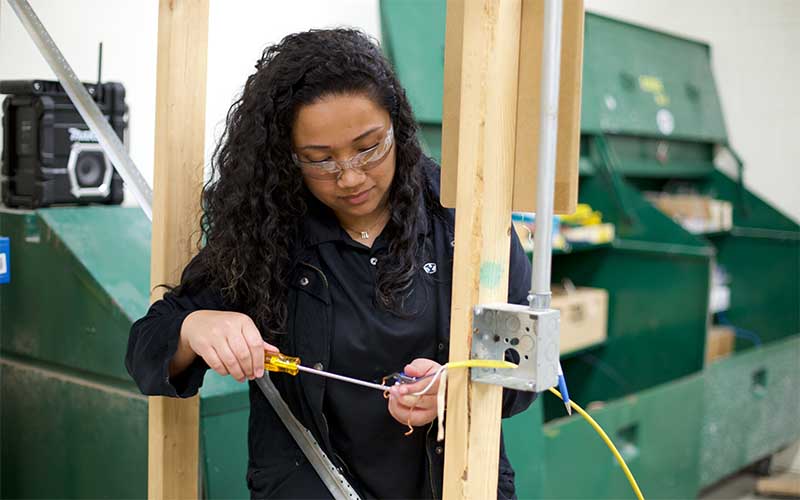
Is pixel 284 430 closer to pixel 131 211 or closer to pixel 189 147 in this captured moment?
pixel 189 147

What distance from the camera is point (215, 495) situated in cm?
194

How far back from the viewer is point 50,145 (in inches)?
83.1

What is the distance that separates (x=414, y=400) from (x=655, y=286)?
2.46m

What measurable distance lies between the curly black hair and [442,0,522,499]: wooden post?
0.33 meters

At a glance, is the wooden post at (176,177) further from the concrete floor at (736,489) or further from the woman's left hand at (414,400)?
the concrete floor at (736,489)

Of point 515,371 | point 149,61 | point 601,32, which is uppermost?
point 601,32

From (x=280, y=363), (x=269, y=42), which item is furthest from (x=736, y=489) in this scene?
(x=280, y=363)

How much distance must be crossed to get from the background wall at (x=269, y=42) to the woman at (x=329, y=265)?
0.98 feet

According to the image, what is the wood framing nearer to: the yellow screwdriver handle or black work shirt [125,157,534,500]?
black work shirt [125,157,534,500]

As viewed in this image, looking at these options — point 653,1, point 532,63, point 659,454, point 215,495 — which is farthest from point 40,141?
point 653,1

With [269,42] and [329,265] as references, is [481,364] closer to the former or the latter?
[329,265]

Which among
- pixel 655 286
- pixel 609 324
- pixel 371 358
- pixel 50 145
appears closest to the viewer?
pixel 371 358

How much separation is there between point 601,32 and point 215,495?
292 centimetres

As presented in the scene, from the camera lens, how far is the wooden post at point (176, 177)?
59.8 inches
